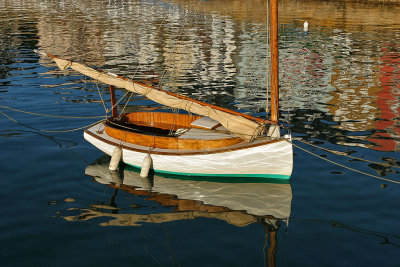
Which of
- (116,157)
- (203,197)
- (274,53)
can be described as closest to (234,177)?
(203,197)

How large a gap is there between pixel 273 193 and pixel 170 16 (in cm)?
7852

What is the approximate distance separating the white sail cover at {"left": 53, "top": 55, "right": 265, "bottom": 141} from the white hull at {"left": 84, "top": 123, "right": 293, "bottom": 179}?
2.53 ft

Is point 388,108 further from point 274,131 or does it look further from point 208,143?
point 208,143

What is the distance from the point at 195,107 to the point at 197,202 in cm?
414

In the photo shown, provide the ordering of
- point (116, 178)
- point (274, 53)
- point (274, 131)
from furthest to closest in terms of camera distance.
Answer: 1. point (116, 178)
2. point (274, 131)
3. point (274, 53)

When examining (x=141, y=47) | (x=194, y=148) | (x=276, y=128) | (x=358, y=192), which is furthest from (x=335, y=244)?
(x=141, y=47)

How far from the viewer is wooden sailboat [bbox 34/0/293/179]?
652 inches

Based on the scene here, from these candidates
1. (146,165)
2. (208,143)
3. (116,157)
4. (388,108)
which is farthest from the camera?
(388,108)

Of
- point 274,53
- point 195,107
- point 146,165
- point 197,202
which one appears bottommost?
point 197,202

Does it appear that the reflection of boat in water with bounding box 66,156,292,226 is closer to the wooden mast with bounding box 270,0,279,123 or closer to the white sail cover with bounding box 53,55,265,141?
the white sail cover with bounding box 53,55,265,141

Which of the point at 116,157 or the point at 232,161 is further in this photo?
the point at 116,157

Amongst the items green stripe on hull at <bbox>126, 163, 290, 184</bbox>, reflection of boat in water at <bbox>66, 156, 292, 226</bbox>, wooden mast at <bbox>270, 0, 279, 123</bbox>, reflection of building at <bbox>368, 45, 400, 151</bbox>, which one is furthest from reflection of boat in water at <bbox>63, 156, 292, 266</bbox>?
reflection of building at <bbox>368, 45, 400, 151</bbox>

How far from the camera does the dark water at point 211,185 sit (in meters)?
13.0

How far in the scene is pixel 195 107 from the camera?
59.5ft
